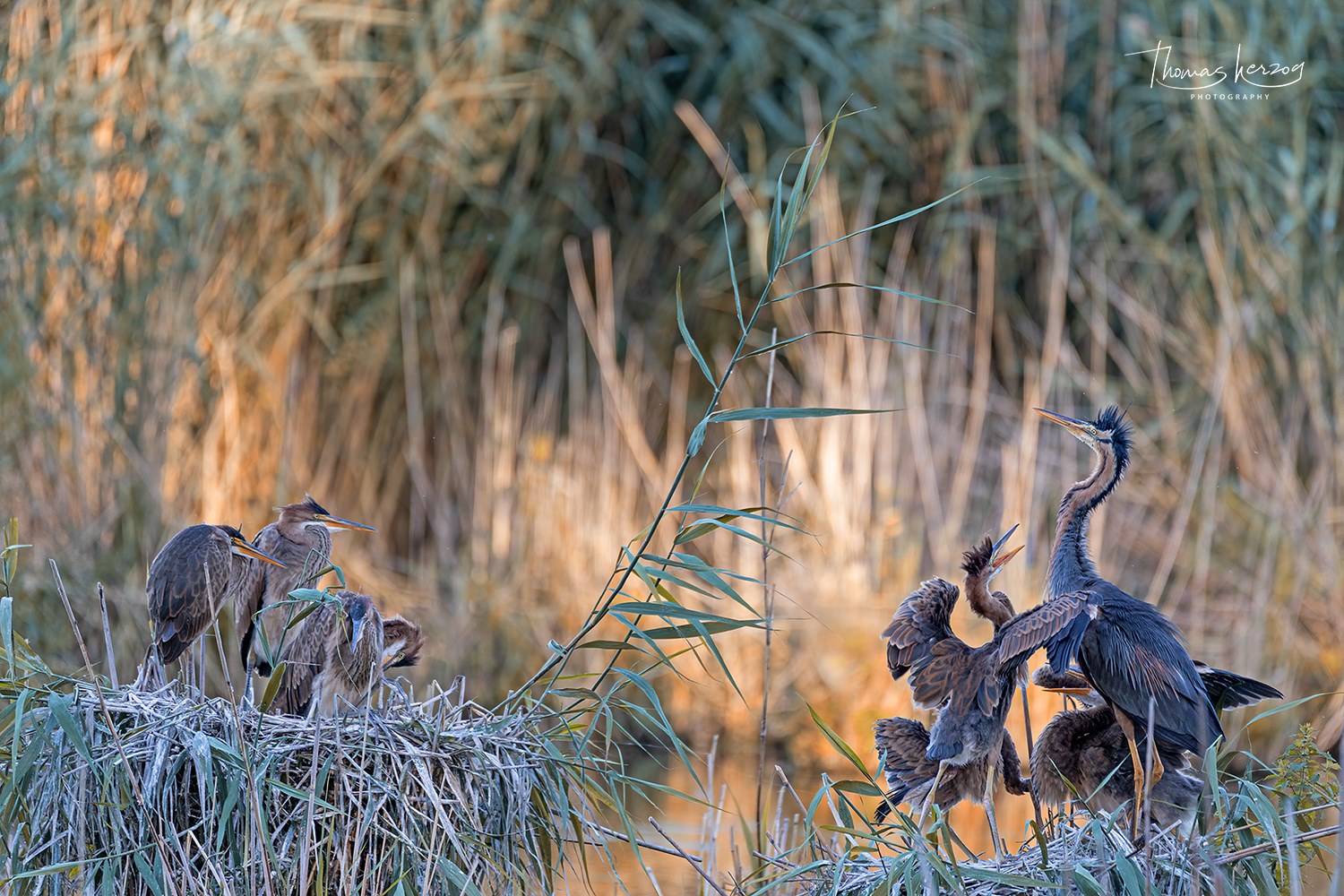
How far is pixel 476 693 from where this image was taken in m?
6.56

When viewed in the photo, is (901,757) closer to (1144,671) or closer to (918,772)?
(918,772)

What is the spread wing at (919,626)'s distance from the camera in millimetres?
2979

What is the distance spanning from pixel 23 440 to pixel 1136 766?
4.16 metres

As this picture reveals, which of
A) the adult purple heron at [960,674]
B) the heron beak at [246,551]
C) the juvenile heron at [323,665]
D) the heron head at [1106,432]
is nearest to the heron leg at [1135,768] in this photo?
the adult purple heron at [960,674]

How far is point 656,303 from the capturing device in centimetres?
859

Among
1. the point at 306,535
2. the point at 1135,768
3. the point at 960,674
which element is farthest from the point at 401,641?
the point at 1135,768

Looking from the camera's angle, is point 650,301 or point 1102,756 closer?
point 1102,756

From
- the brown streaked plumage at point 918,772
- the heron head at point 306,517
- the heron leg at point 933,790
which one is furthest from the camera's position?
the heron head at point 306,517

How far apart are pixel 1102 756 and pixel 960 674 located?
1.36ft

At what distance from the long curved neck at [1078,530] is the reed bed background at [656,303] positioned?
1.64 metres

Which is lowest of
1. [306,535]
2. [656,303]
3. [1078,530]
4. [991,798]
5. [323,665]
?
[991,798]

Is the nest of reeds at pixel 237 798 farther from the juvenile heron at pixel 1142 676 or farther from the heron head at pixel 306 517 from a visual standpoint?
the juvenile heron at pixel 1142 676

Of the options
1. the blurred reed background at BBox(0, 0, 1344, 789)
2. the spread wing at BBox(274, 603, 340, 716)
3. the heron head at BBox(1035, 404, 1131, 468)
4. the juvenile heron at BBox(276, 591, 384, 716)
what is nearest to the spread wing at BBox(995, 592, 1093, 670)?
the heron head at BBox(1035, 404, 1131, 468)

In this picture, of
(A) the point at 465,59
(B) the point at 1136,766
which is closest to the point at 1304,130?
(A) the point at 465,59
